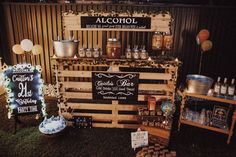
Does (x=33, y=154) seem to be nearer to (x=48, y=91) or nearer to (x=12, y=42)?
(x=48, y=91)

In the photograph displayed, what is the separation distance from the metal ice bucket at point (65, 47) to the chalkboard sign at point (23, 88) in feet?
2.69

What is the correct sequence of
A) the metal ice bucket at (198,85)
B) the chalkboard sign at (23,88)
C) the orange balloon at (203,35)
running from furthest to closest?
the orange balloon at (203,35), the chalkboard sign at (23,88), the metal ice bucket at (198,85)

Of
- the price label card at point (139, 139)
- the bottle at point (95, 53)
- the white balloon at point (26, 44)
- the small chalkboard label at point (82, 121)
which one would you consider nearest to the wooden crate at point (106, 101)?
the small chalkboard label at point (82, 121)

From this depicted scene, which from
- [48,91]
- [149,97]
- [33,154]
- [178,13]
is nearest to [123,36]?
[178,13]

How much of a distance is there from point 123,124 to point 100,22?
262 centimetres

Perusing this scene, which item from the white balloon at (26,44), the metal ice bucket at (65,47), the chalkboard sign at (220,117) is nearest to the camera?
the metal ice bucket at (65,47)

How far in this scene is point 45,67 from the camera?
7309mm

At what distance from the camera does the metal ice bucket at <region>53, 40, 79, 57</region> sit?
4668 millimetres

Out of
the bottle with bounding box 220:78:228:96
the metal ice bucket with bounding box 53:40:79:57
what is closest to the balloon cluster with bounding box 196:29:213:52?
the bottle with bounding box 220:78:228:96

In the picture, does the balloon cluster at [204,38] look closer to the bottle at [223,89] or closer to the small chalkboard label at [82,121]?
the bottle at [223,89]

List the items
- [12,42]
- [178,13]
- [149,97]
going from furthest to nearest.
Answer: [12,42], [178,13], [149,97]

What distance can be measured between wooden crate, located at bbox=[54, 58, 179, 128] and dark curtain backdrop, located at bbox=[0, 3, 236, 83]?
6.60ft

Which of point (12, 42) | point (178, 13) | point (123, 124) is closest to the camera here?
point (123, 124)

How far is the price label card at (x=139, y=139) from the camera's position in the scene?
452cm
